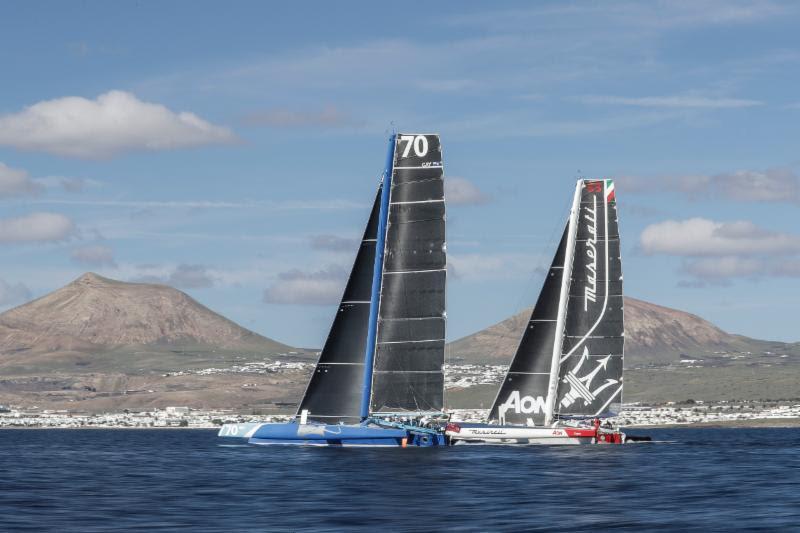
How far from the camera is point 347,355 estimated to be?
10344cm

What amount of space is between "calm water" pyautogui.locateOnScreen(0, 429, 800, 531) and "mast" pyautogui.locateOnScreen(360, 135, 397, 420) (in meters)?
4.44

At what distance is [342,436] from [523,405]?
63.2 ft

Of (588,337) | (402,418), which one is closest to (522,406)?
(588,337)

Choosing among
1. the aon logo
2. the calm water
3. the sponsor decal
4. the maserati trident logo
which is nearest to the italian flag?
the sponsor decal

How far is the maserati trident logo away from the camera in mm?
113750

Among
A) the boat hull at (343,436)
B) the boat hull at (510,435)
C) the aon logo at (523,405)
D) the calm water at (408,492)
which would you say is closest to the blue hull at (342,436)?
the boat hull at (343,436)

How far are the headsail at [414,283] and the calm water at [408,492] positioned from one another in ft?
→ 16.6

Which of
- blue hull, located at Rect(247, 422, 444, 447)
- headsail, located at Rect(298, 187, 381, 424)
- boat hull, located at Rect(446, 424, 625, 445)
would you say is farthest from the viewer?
boat hull, located at Rect(446, 424, 625, 445)

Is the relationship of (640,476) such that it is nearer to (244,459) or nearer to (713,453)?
(244,459)

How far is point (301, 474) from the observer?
3236 inches

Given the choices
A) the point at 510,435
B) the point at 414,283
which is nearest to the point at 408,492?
the point at 414,283

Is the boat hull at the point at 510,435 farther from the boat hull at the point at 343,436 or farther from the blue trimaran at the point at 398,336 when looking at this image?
the blue trimaran at the point at 398,336

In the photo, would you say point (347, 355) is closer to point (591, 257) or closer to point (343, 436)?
point (343, 436)

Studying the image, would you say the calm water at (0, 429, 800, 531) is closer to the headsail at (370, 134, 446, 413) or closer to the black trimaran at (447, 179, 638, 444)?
the headsail at (370, 134, 446, 413)
